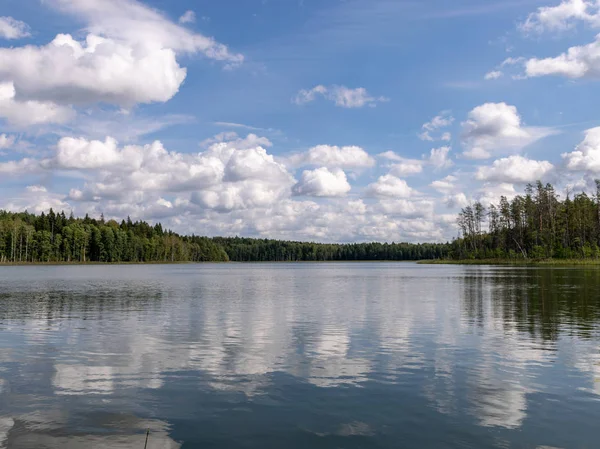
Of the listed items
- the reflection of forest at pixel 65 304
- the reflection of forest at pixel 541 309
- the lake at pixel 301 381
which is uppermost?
the reflection of forest at pixel 541 309

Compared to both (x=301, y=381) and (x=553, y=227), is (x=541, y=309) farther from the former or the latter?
(x=553, y=227)

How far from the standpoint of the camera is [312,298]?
2213 inches

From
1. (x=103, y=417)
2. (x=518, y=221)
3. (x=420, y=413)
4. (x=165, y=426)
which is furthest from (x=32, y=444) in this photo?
(x=518, y=221)

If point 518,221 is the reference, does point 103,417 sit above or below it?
below

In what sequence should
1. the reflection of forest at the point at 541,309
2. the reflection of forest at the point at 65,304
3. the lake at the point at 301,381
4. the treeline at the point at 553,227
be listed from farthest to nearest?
the treeline at the point at 553,227 < the reflection of forest at the point at 65,304 < the reflection of forest at the point at 541,309 < the lake at the point at 301,381

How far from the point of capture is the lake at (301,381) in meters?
13.7

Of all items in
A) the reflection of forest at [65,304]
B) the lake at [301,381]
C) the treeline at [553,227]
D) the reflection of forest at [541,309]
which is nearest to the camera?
the lake at [301,381]

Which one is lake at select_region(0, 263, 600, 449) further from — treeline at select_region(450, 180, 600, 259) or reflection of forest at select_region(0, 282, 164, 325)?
treeline at select_region(450, 180, 600, 259)

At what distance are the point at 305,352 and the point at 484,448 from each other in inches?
511

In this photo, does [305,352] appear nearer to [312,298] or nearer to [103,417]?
[103,417]

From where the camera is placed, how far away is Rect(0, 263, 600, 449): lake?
1366 cm

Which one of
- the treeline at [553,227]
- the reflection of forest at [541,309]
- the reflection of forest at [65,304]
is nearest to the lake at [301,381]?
the reflection of forest at [541,309]

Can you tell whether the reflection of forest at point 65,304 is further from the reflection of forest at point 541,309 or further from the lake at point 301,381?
the reflection of forest at point 541,309

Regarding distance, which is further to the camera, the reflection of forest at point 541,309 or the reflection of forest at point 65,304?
the reflection of forest at point 65,304
